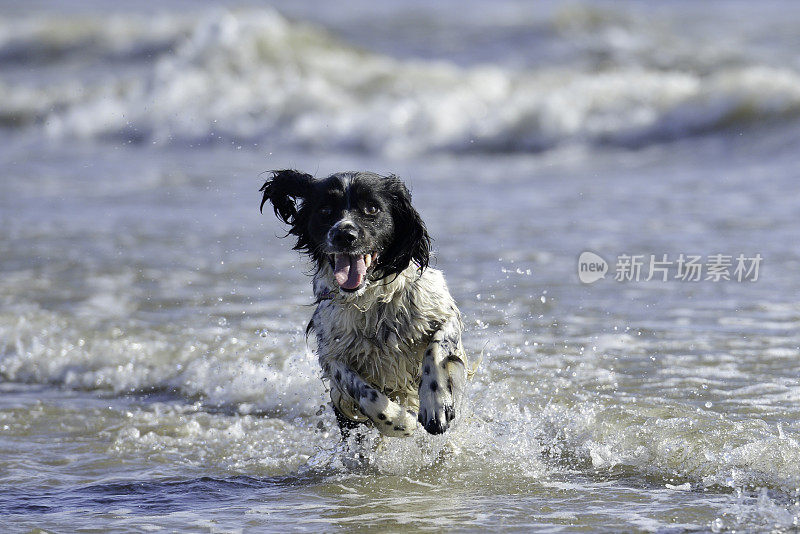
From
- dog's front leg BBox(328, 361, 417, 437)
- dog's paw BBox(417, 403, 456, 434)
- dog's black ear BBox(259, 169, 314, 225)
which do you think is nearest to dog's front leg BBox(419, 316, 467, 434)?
dog's paw BBox(417, 403, 456, 434)

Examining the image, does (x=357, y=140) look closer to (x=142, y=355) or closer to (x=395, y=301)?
(x=142, y=355)

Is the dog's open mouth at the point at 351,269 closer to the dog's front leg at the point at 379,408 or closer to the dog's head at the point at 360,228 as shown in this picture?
the dog's head at the point at 360,228

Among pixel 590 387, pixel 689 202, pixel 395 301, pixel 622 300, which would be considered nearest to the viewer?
pixel 395 301

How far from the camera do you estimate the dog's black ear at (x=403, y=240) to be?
4863mm

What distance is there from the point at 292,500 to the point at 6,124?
1594 cm

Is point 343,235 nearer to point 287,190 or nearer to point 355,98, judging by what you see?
point 287,190

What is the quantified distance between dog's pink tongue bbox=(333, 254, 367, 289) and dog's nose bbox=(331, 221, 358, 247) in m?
0.12

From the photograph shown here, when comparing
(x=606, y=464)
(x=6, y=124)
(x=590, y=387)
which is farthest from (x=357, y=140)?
(x=606, y=464)

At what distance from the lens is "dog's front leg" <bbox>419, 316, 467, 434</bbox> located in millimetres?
4605

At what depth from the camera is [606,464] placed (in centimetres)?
477

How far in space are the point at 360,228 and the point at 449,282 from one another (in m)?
3.24

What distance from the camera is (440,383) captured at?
4.67 m

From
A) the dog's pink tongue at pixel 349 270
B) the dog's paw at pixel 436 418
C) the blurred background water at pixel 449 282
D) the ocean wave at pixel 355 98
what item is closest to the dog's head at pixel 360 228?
the dog's pink tongue at pixel 349 270

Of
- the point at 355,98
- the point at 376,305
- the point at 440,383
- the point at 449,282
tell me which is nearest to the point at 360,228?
the point at 376,305
